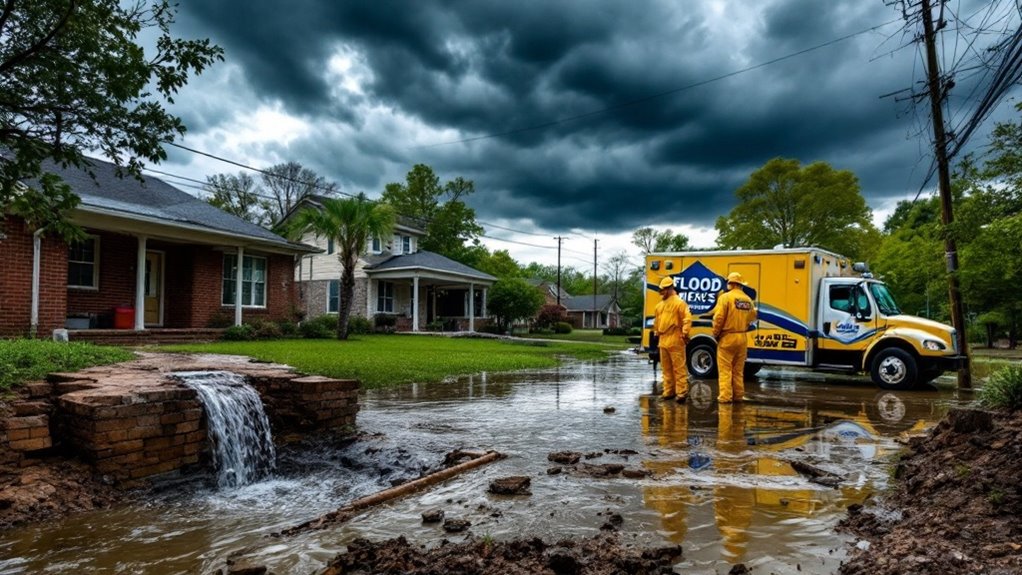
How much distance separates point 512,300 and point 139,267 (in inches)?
905

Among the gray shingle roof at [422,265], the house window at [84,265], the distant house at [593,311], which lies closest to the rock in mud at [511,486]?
the house window at [84,265]

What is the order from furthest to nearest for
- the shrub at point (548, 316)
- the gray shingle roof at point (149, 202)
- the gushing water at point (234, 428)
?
the shrub at point (548, 316)
the gray shingle roof at point (149, 202)
the gushing water at point (234, 428)

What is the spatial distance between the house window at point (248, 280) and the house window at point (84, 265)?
13.3 ft

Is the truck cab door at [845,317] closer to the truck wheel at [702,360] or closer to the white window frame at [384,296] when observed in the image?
the truck wheel at [702,360]

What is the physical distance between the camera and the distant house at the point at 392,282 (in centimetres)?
2948

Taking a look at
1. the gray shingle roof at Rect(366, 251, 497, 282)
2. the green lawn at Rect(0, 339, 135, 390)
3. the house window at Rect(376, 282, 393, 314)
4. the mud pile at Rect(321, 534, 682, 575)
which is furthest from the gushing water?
the house window at Rect(376, 282, 393, 314)

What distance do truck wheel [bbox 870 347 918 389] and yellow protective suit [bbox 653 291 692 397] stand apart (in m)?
5.07

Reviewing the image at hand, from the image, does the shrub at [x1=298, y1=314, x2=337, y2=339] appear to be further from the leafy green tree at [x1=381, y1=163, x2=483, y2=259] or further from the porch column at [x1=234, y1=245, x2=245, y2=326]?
the leafy green tree at [x1=381, y1=163, x2=483, y2=259]

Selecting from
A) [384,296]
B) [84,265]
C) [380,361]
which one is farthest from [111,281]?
[384,296]

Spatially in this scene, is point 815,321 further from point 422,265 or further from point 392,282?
point 392,282

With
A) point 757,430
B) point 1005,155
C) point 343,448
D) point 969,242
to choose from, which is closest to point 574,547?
point 343,448

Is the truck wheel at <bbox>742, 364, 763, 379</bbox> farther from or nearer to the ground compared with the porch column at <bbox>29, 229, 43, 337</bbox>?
nearer to the ground

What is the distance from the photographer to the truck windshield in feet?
38.7

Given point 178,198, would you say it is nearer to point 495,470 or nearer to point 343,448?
point 343,448
